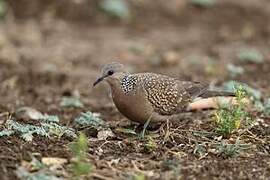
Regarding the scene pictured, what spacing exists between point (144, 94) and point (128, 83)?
17 cm

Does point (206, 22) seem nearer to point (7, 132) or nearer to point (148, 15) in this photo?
point (148, 15)

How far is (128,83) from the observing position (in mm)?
5488

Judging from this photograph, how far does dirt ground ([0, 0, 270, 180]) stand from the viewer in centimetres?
466

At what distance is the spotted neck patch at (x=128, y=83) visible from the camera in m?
5.45

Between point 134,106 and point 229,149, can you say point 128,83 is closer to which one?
point 134,106

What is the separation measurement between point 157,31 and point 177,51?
1112 mm

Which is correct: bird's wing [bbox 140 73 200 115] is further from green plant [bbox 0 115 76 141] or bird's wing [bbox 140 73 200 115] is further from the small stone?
the small stone

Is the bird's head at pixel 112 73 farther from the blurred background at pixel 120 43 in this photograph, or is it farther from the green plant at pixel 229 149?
the blurred background at pixel 120 43

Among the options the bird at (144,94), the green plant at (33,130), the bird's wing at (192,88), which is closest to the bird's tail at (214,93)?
the bird's wing at (192,88)

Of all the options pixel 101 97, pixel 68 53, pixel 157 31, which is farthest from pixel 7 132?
pixel 157 31

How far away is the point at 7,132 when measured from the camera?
4855 millimetres

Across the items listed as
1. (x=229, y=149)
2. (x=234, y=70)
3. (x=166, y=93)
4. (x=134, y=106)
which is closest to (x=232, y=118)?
(x=229, y=149)

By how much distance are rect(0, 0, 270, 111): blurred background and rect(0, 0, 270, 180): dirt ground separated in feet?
0.05

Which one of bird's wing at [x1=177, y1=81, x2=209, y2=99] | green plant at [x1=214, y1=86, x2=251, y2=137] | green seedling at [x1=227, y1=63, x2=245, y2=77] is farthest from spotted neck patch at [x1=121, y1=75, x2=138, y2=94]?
green seedling at [x1=227, y1=63, x2=245, y2=77]
